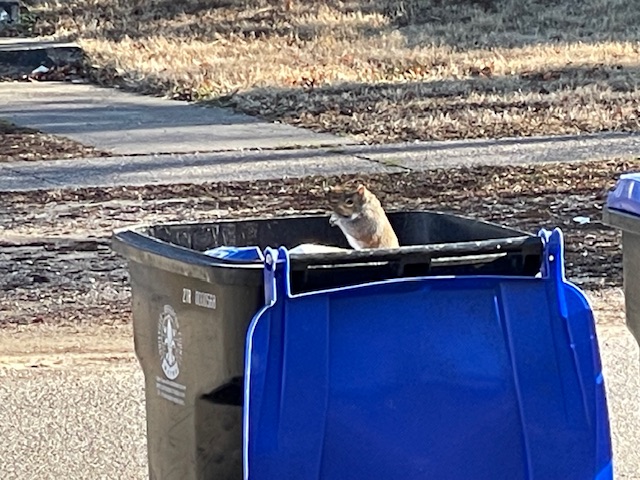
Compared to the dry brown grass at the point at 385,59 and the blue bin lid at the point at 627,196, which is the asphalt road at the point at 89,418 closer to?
the blue bin lid at the point at 627,196

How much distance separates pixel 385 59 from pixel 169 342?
1618cm

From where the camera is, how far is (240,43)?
2239 cm

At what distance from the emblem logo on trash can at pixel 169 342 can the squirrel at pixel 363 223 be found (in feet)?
2.42

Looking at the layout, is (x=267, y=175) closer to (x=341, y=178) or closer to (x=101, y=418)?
(x=341, y=178)

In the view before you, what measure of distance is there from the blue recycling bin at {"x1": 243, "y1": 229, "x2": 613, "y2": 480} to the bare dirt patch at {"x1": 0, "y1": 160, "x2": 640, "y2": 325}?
13.1 feet

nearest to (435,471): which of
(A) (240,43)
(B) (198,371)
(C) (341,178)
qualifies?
(B) (198,371)

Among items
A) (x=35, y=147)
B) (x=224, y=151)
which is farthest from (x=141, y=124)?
(x=224, y=151)

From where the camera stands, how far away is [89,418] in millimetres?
5152

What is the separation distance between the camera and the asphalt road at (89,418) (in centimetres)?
475

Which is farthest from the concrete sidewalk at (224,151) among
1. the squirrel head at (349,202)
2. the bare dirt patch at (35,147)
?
the squirrel head at (349,202)

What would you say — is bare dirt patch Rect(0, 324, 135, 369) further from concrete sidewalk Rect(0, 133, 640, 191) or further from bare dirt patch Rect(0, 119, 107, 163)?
bare dirt patch Rect(0, 119, 107, 163)

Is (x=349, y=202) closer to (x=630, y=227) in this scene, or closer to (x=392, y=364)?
(x=630, y=227)

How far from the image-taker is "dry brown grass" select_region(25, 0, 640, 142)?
1391cm

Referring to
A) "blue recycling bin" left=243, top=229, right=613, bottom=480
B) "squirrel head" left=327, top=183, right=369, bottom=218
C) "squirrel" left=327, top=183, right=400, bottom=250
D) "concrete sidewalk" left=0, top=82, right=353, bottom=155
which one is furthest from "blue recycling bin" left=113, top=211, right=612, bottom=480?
"concrete sidewalk" left=0, top=82, right=353, bottom=155
